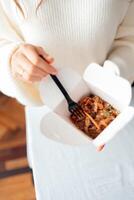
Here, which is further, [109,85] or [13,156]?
[13,156]

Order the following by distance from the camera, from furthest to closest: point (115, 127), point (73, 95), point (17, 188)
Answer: point (17, 188)
point (73, 95)
point (115, 127)

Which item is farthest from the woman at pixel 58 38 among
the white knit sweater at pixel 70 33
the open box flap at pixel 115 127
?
the open box flap at pixel 115 127

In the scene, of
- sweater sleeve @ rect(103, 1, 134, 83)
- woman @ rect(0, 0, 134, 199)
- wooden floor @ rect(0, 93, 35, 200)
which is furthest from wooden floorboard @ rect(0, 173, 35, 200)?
sweater sleeve @ rect(103, 1, 134, 83)

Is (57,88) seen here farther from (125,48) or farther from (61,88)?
(125,48)

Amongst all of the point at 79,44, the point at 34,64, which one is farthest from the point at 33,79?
the point at 79,44

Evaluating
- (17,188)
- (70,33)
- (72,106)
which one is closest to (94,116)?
(72,106)

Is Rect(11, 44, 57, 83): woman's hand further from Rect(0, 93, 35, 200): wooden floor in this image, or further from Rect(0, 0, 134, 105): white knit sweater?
Rect(0, 93, 35, 200): wooden floor
